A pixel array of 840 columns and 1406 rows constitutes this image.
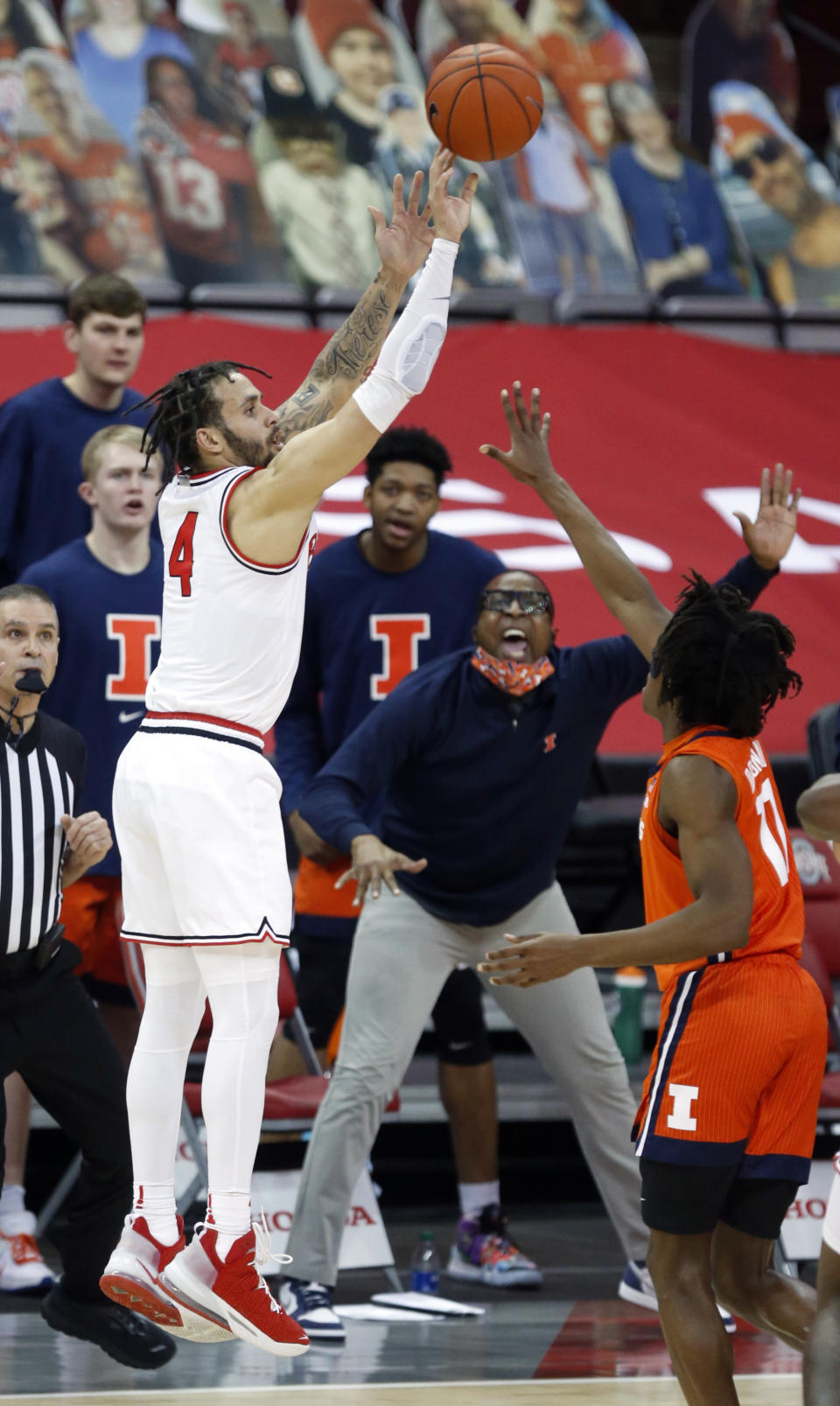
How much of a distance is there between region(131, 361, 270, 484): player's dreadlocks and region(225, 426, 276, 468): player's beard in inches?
1.5

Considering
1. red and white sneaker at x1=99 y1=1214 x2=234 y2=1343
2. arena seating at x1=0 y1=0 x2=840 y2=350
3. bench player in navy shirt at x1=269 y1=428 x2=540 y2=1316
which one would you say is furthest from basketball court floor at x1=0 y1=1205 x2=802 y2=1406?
arena seating at x1=0 y1=0 x2=840 y2=350

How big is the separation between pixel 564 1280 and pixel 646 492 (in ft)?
12.9

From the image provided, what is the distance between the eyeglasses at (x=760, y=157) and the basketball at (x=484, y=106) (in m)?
6.79

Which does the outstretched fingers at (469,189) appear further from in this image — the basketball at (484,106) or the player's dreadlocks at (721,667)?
the player's dreadlocks at (721,667)

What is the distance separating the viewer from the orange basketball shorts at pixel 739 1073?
12.0 ft

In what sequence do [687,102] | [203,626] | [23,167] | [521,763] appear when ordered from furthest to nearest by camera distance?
[687,102]
[23,167]
[521,763]
[203,626]

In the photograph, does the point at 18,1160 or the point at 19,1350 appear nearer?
the point at 19,1350

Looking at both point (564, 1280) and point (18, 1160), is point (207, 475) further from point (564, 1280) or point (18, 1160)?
point (564, 1280)

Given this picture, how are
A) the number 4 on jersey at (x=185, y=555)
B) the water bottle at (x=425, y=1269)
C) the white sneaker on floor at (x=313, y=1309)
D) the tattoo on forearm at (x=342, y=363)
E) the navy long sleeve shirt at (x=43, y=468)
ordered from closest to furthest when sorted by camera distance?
the number 4 on jersey at (x=185, y=555), the tattoo on forearm at (x=342, y=363), the white sneaker on floor at (x=313, y=1309), the water bottle at (x=425, y=1269), the navy long sleeve shirt at (x=43, y=468)

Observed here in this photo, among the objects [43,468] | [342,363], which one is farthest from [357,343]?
[43,468]

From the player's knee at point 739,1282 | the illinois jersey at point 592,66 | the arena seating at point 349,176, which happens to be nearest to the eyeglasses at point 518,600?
the player's knee at point 739,1282

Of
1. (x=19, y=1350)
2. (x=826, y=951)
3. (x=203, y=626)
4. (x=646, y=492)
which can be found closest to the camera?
(x=203, y=626)

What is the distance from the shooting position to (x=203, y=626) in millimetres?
3744

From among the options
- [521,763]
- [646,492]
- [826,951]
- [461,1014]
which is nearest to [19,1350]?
[461,1014]
